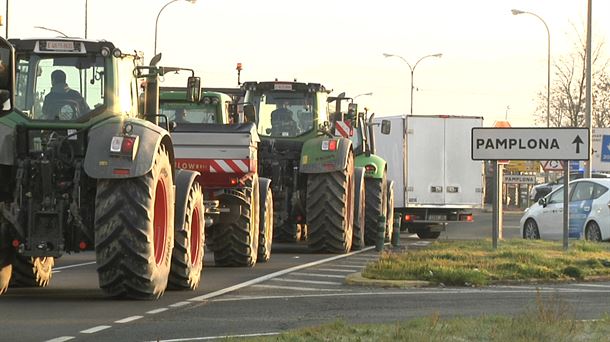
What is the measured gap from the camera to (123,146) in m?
14.5

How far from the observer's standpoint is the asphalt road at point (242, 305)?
1245 cm

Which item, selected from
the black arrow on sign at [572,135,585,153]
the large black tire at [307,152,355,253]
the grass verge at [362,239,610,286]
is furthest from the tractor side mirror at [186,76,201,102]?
the black arrow on sign at [572,135,585,153]

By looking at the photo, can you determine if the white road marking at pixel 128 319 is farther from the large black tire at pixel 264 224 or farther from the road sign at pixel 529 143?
the road sign at pixel 529 143

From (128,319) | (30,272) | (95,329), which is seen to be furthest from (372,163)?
(95,329)

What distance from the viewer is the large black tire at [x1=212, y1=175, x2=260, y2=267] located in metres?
21.6

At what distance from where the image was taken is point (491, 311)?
14.6 metres

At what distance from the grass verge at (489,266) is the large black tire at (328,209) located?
7.79ft

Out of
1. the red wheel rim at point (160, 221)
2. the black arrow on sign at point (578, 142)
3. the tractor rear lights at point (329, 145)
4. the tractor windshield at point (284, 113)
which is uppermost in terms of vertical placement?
the tractor windshield at point (284, 113)

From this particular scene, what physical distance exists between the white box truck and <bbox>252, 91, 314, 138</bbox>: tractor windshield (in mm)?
9795

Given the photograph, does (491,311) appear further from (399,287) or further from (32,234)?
(32,234)

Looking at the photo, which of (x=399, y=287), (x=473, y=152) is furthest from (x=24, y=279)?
(x=473, y=152)

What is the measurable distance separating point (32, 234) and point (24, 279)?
2256mm

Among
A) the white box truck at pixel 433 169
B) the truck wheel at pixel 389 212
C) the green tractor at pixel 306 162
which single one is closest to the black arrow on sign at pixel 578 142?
the green tractor at pixel 306 162

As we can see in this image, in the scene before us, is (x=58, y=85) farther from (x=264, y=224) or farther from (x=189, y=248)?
(x=264, y=224)
